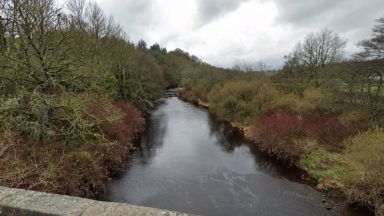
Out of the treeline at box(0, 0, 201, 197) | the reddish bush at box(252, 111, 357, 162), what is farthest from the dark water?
the treeline at box(0, 0, 201, 197)

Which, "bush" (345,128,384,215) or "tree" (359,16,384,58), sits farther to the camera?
"tree" (359,16,384,58)

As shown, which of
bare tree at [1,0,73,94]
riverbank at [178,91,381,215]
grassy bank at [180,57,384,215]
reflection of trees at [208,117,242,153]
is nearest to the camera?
bare tree at [1,0,73,94]

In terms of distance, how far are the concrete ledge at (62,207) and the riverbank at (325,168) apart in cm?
1228

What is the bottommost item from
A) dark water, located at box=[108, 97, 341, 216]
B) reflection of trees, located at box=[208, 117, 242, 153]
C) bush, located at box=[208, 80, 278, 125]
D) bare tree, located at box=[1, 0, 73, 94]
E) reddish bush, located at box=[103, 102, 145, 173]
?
dark water, located at box=[108, 97, 341, 216]

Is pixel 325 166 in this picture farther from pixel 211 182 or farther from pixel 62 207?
pixel 62 207

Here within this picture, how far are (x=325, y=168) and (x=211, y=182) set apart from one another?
21.9 feet

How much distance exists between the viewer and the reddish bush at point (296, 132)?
64.7ft

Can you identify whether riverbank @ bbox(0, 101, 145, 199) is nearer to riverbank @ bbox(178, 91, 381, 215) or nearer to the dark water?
the dark water

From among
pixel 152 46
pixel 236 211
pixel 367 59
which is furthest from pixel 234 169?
pixel 152 46

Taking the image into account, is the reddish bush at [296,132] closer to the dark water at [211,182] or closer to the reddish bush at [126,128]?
the dark water at [211,182]

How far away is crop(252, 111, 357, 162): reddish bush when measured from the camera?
19.7m

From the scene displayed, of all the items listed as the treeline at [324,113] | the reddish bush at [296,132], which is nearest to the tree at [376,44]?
the treeline at [324,113]

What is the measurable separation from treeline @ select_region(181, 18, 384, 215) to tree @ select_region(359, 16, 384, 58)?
2.3 inches

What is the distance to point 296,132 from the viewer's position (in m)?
21.0
